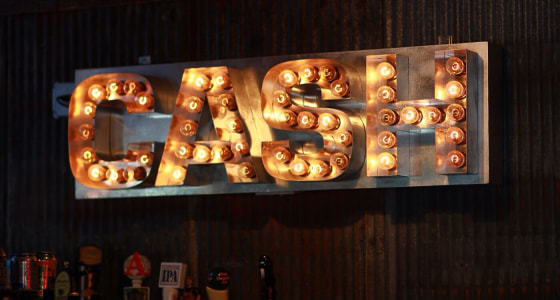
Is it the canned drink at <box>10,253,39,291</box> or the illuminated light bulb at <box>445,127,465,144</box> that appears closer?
the canned drink at <box>10,253,39,291</box>

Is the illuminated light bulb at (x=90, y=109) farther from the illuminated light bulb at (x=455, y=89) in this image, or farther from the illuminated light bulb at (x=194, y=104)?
the illuminated light bulb at (x=455, y=89)

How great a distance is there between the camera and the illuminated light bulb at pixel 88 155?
26.0 feet

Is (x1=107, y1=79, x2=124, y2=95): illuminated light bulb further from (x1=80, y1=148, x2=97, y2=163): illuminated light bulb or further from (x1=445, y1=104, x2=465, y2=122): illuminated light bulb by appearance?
(x1=445, y1=104, x2=465, y2=122): illuminated light bulb

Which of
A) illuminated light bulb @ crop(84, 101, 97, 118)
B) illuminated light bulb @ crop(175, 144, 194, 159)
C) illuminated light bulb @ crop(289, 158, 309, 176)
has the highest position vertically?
illuminated light bulb @ crop(84, 101, 97, 118)

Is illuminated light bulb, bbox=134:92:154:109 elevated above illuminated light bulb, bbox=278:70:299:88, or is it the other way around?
illuminated light bulb, bbox=278:70:299:88

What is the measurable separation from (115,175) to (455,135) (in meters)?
2.52

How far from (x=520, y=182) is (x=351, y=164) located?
1171 mm

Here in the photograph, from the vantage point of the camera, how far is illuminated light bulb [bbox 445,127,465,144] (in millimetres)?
6984

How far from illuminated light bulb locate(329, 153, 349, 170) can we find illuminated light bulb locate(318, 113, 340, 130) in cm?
20

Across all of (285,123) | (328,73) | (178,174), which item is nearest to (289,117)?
(285,123)

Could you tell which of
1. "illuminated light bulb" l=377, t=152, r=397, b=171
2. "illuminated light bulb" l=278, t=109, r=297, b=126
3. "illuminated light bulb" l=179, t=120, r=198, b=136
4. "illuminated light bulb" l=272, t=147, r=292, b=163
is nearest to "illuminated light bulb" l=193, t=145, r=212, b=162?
"illuminated light bulb" l=179, t=120, r=198, b=136

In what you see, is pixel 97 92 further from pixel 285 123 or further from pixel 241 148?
pixel 285 123

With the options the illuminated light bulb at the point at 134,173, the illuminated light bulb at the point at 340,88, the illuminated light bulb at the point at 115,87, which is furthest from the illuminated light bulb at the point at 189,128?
the illuminated light bulb at the point at 340,88

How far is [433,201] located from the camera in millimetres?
7504
